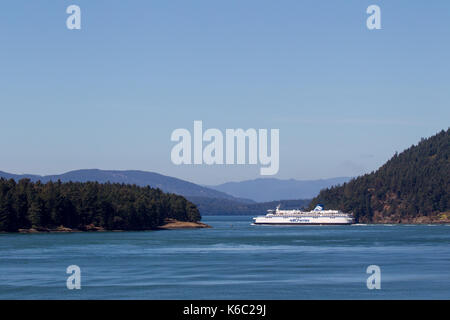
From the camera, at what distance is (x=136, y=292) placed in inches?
2800

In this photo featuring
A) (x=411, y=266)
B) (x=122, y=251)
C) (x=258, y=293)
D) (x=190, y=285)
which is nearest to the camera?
(x=258, y=293)

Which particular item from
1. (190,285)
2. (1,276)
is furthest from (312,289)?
(1,276)

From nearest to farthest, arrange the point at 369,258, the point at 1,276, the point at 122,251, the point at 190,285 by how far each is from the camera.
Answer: the point at 190,285 < the point at 1,276 < the point at 369,258 < the point at 122,251

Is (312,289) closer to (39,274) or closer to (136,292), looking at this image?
(136,292)
